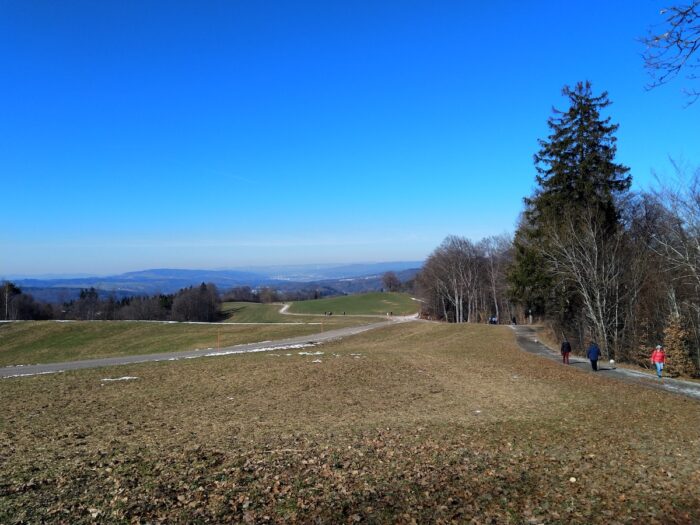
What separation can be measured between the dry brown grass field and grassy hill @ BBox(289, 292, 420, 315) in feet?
230

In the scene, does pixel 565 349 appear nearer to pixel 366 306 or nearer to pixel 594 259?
pixel 594 259

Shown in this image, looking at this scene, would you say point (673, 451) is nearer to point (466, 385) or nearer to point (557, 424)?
point (557, 424)

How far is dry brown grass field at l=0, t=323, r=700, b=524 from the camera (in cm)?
562

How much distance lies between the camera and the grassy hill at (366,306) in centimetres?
8862

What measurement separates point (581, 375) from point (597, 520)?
1494 centimetres

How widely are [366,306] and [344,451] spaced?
89.9 m

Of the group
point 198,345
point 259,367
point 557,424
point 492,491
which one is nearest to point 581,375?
point 557,424

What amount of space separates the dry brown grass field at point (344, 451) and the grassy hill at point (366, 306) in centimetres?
7022

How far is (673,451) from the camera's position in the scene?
8297 mm

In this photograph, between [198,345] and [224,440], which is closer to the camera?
[224,440]

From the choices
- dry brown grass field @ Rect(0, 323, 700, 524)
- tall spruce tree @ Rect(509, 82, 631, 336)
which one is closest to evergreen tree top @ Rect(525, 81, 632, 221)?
tall spruce tree @ Rect(509, 82, 631, 336)

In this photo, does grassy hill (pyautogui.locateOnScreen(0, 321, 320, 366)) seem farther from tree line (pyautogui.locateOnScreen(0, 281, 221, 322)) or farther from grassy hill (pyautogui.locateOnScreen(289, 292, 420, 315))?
tree line (pyautogui.locateOnScreen(0, 281, 221, 322))

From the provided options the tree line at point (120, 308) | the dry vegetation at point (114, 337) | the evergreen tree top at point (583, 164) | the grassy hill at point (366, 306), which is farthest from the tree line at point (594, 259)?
the tree line at point (120, 308)

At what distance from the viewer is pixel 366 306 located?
97.8 metres
